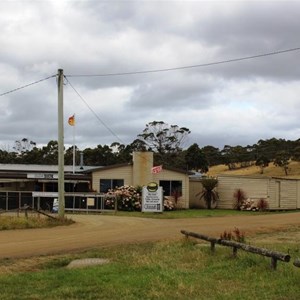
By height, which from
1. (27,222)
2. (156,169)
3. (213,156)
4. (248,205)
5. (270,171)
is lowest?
(248,205)

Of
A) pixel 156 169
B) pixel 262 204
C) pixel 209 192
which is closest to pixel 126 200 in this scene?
pixel 156 169

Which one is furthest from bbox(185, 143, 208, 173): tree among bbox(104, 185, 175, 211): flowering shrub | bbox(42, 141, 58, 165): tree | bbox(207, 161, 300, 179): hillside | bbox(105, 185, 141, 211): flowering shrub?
bbox(105, 185, 141, 211): flowering shrub

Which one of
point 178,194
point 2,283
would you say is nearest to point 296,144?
point 178,194

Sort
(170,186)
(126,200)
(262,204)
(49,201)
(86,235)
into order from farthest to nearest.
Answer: (170,186) → (262,204) → (126,200) → (49,201) → (86,235)

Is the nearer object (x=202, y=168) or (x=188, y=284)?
(x=188, y=284)

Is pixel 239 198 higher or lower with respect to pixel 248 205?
higher

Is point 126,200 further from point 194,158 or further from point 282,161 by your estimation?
point 282,161

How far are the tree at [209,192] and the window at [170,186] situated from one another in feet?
6.49

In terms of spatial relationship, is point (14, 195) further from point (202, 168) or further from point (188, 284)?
point (202, 168)

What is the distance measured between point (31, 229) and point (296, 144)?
86209 mm

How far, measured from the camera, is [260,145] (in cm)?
11131

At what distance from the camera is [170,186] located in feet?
145

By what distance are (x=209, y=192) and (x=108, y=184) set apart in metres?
8.18

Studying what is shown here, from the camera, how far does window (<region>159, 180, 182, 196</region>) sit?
43969 mm
